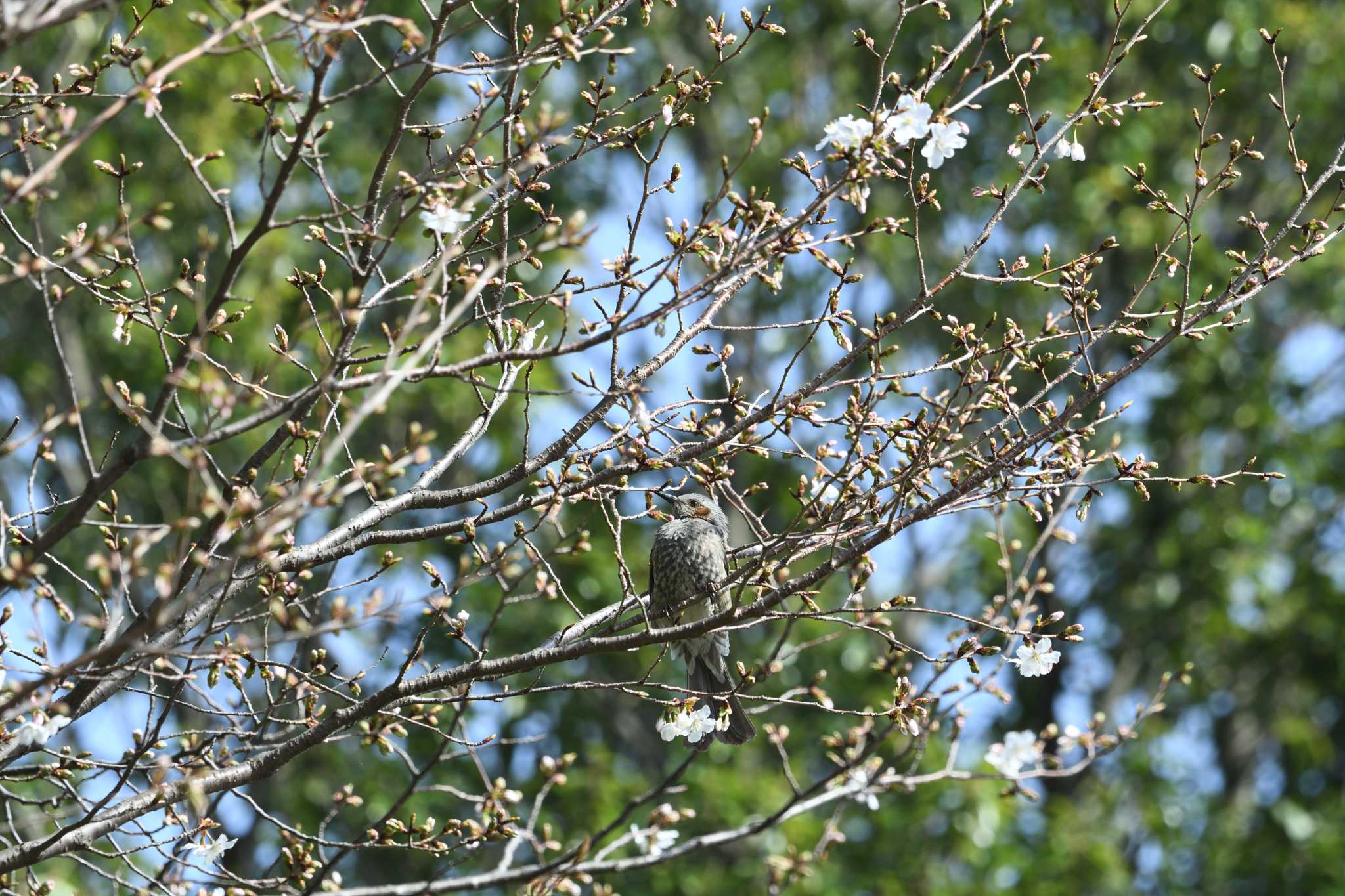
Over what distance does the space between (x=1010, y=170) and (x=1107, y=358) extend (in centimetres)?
193

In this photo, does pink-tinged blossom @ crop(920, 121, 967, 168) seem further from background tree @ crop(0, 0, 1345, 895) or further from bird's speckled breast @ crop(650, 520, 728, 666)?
bird's speckled breast @ crop(650, 520, 728, 666)

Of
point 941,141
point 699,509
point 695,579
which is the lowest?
point 941,141

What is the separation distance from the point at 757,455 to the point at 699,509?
751 millimetres

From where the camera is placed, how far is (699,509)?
6.02m

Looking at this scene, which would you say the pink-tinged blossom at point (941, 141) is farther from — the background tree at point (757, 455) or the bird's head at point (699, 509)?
the bird's head at point (699, 509)

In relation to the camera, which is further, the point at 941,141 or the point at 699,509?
the point at 699,509

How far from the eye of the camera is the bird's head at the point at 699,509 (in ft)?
19.7

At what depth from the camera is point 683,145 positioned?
12938mm

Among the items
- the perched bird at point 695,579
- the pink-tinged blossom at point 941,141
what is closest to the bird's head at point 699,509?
the perched bird at point 695,579

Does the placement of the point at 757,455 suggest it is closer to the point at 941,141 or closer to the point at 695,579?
the point at 695,579

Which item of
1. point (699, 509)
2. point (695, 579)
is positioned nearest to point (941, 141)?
point (695, 579)

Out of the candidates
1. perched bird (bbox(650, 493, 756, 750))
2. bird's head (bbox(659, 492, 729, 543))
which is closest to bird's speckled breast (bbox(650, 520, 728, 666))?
perched bird (bbox(650, 493, 756, 750))

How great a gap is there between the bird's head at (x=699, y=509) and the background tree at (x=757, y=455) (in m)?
0.29

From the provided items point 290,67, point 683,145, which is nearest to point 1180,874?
point 683,145
